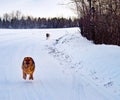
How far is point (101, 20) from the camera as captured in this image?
21547 mm

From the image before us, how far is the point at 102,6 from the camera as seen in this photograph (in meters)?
21.7

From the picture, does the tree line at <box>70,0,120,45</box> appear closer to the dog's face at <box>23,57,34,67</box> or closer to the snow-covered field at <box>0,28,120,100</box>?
the snow-covered field at <box>0,28,120,100</box>

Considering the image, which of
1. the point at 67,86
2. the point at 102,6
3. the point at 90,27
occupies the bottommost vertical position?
the point at 67,86

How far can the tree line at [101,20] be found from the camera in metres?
19.6

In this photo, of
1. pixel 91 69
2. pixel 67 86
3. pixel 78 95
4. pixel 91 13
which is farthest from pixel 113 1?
pixel 78 95

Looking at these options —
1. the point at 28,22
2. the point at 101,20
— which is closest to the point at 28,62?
the point at 101,20

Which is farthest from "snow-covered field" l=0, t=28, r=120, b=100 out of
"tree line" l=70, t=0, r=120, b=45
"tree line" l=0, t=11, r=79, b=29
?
"tree line" l=0, t=11, r=79, b=29

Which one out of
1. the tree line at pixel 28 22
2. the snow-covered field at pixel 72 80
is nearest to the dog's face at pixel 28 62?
the snow-covered field at pixel 72 80

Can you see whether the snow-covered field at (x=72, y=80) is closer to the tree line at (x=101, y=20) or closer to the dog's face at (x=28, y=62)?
the dog's face at (x=28, y=62)

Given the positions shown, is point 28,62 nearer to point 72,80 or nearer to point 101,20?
point 72,80

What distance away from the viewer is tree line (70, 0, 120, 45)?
19603mm

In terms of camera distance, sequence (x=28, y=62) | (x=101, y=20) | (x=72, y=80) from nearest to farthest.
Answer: (x=28, y=62), (x=72, y=80), (x=101, y=20)

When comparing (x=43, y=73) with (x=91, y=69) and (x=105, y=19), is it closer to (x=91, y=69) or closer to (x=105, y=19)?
(x=91, y=69)

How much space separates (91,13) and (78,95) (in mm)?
15203
